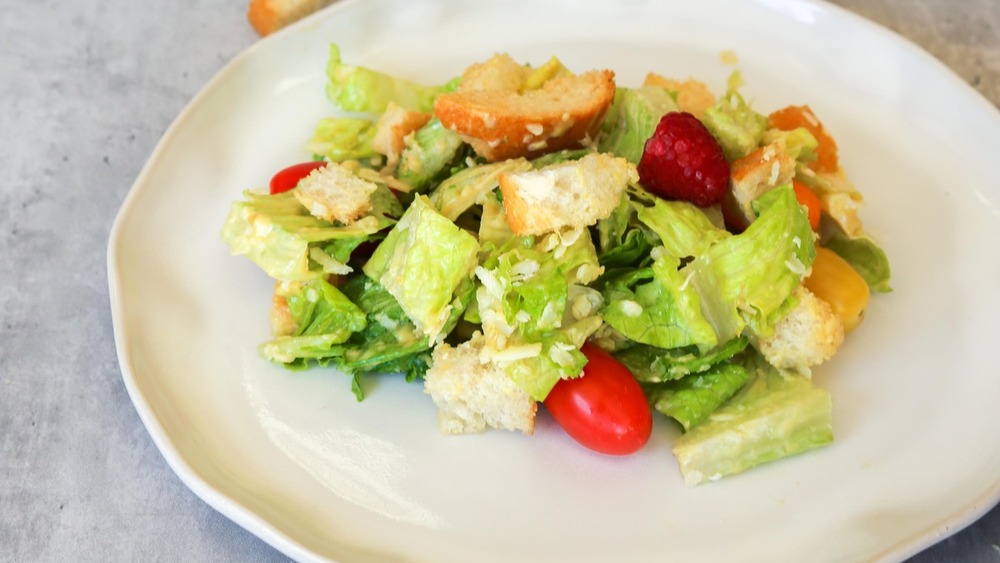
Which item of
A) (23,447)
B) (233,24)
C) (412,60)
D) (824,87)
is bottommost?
(23,447)

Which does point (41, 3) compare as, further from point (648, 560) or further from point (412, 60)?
point (648, 560)

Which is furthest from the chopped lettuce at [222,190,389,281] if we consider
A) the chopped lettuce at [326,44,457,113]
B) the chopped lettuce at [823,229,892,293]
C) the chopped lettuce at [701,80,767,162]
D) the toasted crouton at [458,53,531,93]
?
the chopped lettuce at [823,229,892,293]

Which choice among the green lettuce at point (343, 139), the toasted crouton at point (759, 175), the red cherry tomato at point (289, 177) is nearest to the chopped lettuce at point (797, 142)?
the toasted crouton at point (759, 175)

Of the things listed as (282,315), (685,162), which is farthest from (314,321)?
(685,162)

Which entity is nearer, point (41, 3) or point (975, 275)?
point (975, 275)

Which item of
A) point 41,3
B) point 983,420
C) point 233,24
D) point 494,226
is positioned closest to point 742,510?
point 983,420

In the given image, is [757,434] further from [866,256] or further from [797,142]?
[797,142]

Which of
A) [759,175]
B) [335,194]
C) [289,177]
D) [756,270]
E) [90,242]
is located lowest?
[90,242]
